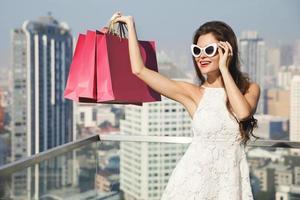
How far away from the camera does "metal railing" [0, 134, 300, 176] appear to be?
1.52 metres

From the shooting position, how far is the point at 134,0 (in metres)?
22.4

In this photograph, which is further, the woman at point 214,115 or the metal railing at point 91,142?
the metal railing at point 91,142

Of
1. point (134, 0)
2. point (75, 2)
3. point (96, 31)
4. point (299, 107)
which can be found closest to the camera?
point (96, 31)

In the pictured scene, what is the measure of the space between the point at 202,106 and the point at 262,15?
26.1 m

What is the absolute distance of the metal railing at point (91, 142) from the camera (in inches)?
60.0

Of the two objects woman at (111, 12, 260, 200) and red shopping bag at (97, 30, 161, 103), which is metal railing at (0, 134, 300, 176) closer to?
red shopping bag at (97, 30, 161, 103)

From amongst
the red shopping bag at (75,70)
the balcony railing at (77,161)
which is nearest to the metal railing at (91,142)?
the balcony railing at (77,161)

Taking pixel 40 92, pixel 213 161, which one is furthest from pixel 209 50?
pixel 40 92

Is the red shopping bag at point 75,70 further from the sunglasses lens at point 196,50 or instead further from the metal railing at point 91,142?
the sunglasses lens at point 196,50

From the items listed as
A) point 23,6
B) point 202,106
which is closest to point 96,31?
point 202,106

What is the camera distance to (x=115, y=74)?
1537mm

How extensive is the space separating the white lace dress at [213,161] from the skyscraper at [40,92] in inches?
783

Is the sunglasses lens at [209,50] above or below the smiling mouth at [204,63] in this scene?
above

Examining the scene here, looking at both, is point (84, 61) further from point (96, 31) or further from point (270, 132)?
point (270, 132)
